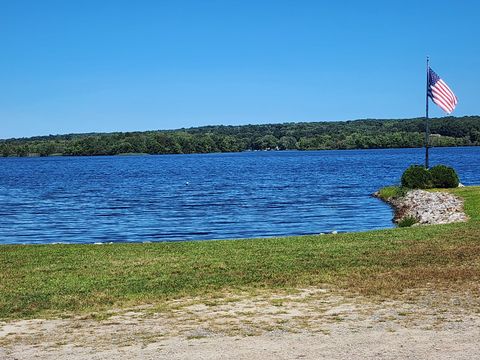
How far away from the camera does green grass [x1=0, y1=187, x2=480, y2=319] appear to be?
1165 cm

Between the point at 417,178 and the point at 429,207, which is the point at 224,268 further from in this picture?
the point at 417,178

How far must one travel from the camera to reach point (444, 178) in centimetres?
4162

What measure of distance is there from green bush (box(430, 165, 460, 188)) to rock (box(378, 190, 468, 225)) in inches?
71.8

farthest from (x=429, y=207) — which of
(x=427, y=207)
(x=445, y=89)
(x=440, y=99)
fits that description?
(x=445, y=89)

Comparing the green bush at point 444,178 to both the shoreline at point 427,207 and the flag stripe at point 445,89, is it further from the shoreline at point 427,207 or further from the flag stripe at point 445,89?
the flag stripe at point 445,89

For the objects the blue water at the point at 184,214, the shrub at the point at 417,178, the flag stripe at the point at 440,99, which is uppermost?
the flag stripe at the point at 440,99

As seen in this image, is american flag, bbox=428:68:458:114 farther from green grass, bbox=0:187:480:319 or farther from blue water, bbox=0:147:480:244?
green grass, bbox=0:187:480:319

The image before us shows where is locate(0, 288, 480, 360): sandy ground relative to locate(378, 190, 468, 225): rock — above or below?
above

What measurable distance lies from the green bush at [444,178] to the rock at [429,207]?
5.98ft

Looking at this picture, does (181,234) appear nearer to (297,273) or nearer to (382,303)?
(297,273)

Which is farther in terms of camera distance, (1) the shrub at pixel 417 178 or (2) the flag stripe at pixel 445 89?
(1) the shrub at pixel 417 178

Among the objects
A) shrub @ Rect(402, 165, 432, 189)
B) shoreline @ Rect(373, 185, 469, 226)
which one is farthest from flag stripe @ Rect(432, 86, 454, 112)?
shrub @ Rect(402, 165, 432, 189)

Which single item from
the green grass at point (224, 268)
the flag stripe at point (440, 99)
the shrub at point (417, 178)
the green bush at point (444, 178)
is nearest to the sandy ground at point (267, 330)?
the green grass at point (224, 268)

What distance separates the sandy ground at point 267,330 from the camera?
8000mm
